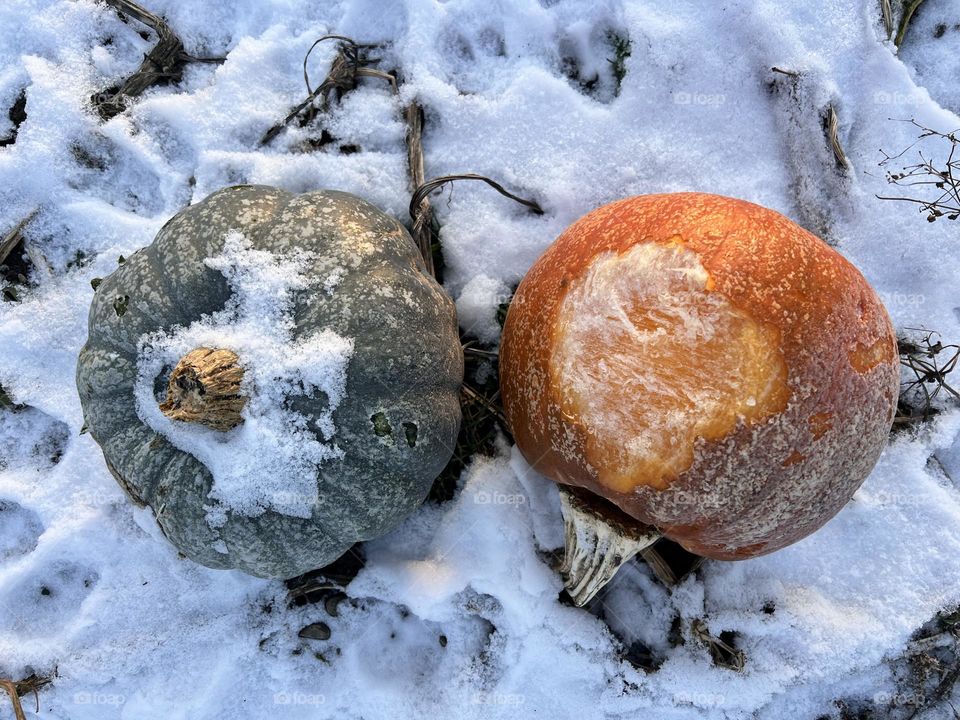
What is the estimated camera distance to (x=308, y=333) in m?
1.88

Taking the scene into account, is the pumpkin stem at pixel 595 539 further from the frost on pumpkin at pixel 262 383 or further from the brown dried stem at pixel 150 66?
the brown dried stem at pixel 150 66

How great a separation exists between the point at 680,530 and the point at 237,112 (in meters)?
2.19

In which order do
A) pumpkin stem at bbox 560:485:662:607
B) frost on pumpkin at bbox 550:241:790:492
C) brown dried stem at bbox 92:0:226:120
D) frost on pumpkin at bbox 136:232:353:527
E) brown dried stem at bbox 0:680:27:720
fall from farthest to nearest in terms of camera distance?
brown dried stem at bbox 92:0:226:120 → brown dried stem at bbox 0:680:27:720 → pumpkin stem at bbox 560:485:662:607 → frost on pumpkin at bbox 136:232:353:527 → frost on pumpkin at bbox 550:241:790:492

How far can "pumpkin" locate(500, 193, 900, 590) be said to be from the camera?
1687mm

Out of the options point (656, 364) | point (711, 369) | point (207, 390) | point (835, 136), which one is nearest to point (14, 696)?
point (207, 390)

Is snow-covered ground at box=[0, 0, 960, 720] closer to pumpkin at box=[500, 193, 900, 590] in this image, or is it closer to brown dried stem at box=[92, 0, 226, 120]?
brown dried stem at box=[92, 0, 226, 120]

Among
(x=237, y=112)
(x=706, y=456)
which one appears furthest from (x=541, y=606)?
(x=237, y=112)

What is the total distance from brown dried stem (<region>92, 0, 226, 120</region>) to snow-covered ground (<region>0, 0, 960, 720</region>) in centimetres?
7

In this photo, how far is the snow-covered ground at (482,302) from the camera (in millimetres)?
2543

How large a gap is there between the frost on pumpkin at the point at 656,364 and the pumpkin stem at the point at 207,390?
0.85m

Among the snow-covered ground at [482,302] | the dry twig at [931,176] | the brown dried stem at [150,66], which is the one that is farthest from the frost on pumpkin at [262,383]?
the dry twig at [931,176]

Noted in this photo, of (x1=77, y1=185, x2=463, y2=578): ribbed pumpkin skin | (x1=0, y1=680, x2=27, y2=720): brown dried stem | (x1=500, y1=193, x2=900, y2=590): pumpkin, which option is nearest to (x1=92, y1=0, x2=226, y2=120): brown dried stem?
(x1=77, y1=185, x2=463, y2=578): ribbed pumpkin skin

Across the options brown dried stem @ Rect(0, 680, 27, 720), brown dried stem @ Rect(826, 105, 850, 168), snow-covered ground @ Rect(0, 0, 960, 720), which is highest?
brown dried stem @ Rect(826, 105, 850, 168)

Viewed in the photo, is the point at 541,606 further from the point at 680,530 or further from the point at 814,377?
the point at 814,377
